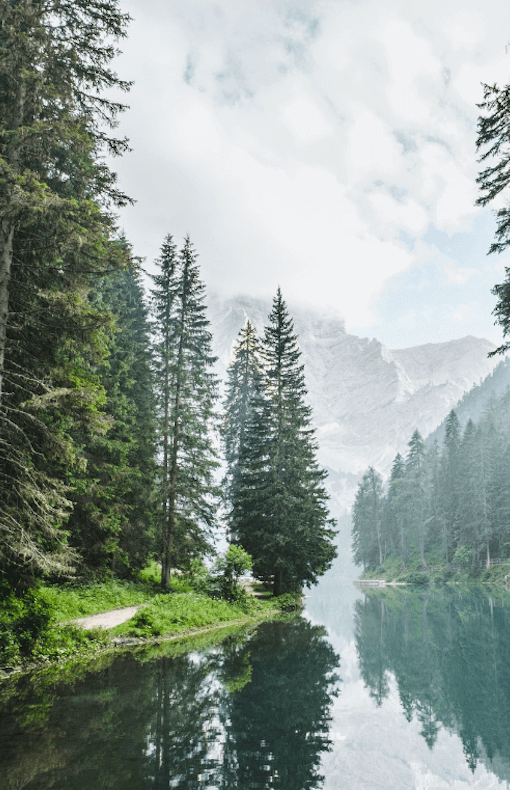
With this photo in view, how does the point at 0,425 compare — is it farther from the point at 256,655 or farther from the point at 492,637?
the point at 492,637

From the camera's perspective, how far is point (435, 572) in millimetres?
69188

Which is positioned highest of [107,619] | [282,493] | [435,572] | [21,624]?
[282,493]

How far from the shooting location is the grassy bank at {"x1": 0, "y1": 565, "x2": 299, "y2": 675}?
1113 cm

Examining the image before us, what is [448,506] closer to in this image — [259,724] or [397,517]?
[397,517]

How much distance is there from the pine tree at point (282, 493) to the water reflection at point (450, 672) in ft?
15.7

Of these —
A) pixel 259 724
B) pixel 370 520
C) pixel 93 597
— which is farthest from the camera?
pixel 370 520

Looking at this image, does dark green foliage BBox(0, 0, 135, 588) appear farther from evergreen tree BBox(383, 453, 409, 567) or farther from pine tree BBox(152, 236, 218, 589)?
evergreen tree BBox(383, 453, 409, 567)

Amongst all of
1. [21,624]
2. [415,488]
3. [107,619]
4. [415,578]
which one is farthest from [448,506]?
[21,624]

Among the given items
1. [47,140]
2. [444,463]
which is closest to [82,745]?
[47,140]

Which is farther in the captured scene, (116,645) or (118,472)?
(118,472)

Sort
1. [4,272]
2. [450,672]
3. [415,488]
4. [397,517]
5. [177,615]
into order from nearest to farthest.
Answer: [4,272], [450,672], [177,615], [415,488], [397,517]

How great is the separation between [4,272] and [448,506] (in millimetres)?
74217

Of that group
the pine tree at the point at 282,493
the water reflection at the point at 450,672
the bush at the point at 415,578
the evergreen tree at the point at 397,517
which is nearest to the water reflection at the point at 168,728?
the water reflection at the point at 450,672

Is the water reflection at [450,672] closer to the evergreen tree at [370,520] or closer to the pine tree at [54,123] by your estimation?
the pine tree at [54,123]
